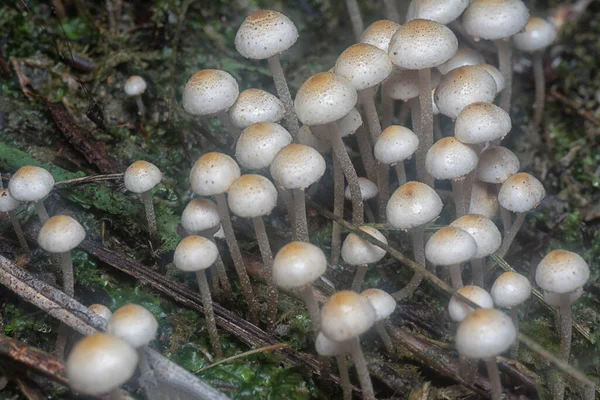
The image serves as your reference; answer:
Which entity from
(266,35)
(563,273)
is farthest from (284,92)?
(563,273)

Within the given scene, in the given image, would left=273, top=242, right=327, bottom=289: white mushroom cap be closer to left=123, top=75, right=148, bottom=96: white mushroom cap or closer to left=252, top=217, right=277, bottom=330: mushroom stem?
left=252, top=217, right=277, bottom=330: mushroom stem

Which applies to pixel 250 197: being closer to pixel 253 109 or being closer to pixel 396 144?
pixel 253 109

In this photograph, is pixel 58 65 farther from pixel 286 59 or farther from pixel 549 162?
pixel 549 162

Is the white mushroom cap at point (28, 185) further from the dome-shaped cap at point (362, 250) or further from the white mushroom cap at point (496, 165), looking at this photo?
the white mushroom cap at point (496, 165)

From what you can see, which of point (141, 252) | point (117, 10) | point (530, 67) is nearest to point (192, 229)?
point (141, 252)

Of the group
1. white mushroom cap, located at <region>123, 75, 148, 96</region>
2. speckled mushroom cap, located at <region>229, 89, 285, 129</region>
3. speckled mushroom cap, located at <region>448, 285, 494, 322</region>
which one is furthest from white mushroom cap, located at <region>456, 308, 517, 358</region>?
white mushroom cap, located at <region>123, 75, 148, 96</region>
